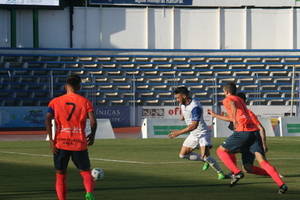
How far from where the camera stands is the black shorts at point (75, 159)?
14.0 m

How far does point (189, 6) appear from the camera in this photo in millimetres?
63312

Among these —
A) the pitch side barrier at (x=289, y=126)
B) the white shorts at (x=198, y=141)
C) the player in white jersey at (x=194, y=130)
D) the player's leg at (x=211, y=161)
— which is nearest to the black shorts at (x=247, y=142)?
the player in white jersey at (x=194, y=130)

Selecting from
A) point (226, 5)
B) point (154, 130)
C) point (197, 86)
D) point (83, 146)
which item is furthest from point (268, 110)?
point (83, 146)

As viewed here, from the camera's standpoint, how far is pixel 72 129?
13898mm

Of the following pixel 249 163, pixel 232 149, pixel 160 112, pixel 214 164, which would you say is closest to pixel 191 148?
pixel 214 164

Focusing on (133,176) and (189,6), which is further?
(189,6)

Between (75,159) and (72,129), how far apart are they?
1.54 ft

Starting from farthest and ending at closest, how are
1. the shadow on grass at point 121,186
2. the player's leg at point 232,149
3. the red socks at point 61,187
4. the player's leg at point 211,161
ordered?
1. the player's leg at point 211,161
2. the player's leg at point 232,149
3. the shadow on grass at point 121,186
4. the red socks at point 61,187

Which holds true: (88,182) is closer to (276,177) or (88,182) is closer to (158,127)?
(276,177)

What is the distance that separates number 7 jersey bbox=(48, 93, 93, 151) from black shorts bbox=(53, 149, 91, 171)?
7 cm

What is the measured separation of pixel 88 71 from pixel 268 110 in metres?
11.4

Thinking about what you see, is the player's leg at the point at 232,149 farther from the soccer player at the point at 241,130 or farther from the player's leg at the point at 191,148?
the player's leg at the point at 191,148

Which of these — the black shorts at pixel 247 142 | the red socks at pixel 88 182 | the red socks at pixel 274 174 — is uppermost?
the black shorts at pixel 247 142

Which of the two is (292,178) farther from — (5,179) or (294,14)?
(294,14)
